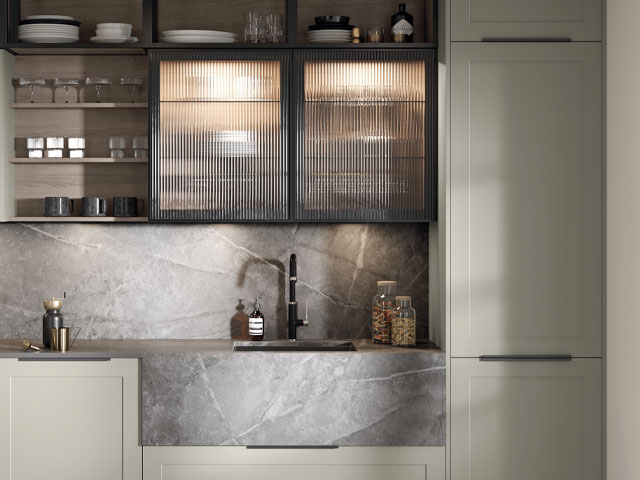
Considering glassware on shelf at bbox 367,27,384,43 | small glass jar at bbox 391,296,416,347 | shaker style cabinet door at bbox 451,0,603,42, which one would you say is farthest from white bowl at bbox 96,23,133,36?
small glass jar at bbox 391,296,416,347

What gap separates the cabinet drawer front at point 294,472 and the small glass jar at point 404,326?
55cm

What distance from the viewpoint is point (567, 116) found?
3232 millimetres

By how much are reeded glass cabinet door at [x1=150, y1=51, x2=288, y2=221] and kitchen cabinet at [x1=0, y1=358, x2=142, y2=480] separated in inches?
31.3

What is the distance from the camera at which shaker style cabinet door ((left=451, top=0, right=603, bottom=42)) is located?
3234 mm

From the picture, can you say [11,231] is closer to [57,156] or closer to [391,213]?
[57,156]

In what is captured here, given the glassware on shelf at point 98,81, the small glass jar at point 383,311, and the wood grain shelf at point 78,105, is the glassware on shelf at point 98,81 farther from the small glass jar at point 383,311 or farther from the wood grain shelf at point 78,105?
the small glass jar at point 383,311

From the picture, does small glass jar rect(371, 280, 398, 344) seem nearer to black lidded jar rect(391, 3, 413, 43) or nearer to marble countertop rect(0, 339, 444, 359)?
marble countertop rect(0, 339, 444, 359)

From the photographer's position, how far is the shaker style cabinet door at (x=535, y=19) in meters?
3.23

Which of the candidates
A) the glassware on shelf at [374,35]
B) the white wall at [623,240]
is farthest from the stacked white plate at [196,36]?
the white wall at [623,240]

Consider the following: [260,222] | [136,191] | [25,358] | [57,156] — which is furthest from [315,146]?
[25,358]

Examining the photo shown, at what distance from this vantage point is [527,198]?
3.23 m

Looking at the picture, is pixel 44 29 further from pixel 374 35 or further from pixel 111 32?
pixel 374 35

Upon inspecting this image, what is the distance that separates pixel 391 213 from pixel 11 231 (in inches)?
76.3

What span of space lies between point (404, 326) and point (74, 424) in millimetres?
1541
